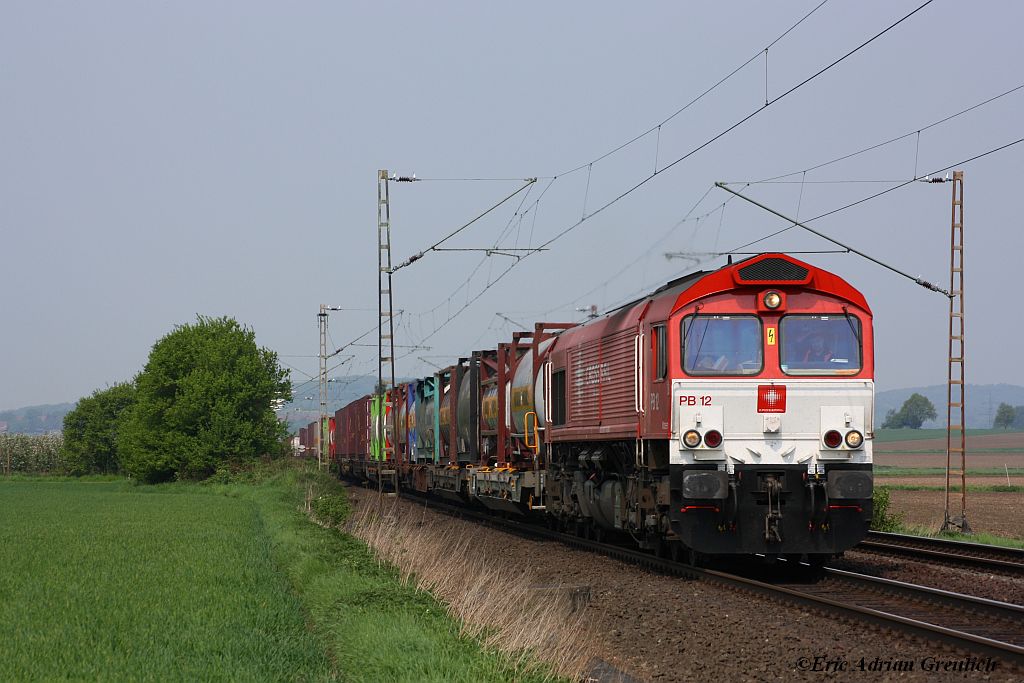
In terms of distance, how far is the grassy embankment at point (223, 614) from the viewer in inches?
401

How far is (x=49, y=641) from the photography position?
1188 cm

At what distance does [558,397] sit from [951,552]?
7531 mm

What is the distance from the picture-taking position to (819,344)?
16266mm

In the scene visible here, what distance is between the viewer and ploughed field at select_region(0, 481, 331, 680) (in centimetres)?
1055

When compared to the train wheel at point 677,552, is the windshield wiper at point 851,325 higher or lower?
higher

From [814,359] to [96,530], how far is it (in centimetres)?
2035

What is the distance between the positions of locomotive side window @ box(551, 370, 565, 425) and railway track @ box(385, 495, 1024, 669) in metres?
3.71

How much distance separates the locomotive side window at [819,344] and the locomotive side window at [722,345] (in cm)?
37

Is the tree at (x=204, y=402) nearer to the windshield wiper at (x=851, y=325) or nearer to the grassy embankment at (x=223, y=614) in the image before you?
the grassy embankment at (x=223, y=614)

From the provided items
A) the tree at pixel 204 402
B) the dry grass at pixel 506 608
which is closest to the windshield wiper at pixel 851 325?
the dry grass at pixel 506 608

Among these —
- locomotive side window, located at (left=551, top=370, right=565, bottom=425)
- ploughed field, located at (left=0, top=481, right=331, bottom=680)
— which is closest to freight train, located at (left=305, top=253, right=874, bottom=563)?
locomotive side window, located at (left=551, top=370, right=565, bottom=425)

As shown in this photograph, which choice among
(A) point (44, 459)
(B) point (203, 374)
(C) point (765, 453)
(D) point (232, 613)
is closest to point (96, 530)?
(D) point (232, 613)

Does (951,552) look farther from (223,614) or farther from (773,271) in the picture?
(223,614)

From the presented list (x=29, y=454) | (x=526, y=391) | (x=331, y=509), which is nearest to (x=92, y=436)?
(x=29, y=454)
